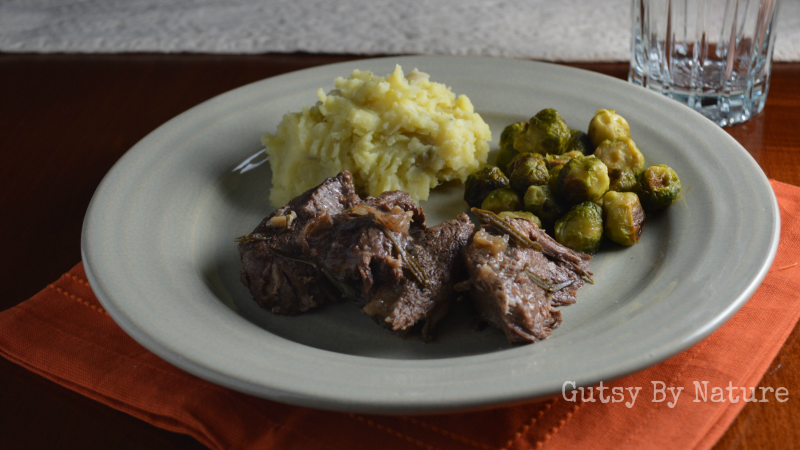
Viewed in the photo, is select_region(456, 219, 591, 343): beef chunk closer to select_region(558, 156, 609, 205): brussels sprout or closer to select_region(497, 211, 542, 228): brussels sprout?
select_region(497, 211, 542, 228): brussels sprout

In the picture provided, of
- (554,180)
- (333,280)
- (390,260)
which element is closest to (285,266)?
(333,280)

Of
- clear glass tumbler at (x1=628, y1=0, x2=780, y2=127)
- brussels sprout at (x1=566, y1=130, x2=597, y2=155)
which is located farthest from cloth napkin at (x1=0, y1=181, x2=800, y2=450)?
→ clear glass tumbler at (x1=628, y1=0, x2=780, y2=127)

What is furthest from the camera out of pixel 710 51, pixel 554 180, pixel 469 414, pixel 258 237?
pixel 710 51

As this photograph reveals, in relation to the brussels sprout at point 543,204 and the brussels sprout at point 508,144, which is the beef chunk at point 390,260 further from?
the brussels sprout at point 508,144

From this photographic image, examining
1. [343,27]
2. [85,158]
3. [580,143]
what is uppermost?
[580,143]

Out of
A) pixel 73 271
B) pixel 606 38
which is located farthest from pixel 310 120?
pixel 606 38

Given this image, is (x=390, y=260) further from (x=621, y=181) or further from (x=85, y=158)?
(x=85, y=158)

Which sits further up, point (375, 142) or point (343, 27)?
point (375, 142)

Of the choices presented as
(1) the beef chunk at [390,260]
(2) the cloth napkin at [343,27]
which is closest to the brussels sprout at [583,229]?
(1) the beef chunk at [390,260]
